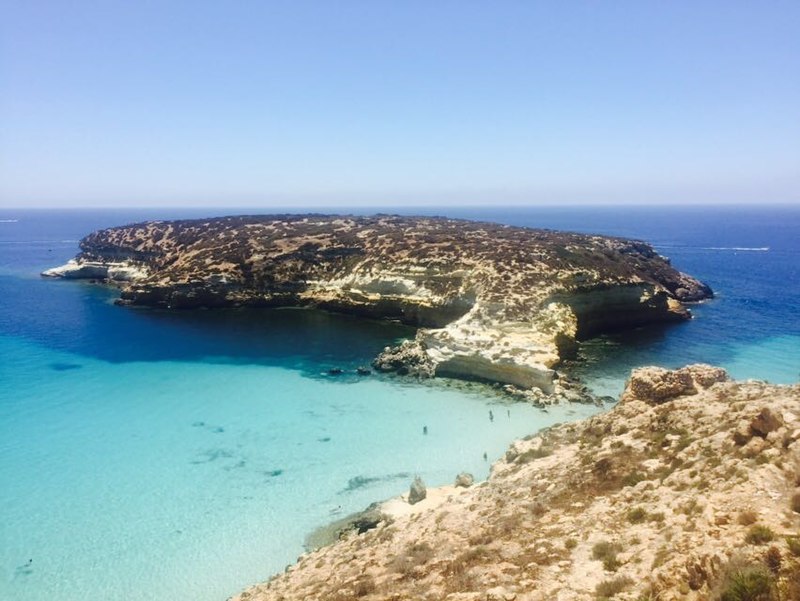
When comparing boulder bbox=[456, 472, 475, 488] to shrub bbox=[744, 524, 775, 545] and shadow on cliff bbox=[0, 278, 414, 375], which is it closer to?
shrub bbox=[744, 524, 775, 545]

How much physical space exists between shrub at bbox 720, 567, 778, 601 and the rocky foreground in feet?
0.06

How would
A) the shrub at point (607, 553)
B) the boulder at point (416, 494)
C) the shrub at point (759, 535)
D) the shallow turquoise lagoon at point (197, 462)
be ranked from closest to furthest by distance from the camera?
the shrub at point (759, 535), the shrub at point (607, 553), the shallow turquoise lagoon at point (197, 462), the boulder at point (416, 494)

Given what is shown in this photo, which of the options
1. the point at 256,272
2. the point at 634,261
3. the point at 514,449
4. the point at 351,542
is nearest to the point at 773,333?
the point at 634,261

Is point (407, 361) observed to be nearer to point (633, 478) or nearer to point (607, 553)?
point (633, 478)

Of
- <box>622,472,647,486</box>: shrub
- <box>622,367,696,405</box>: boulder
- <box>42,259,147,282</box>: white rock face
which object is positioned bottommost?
<box>42,259,147,282</box>: white rock face

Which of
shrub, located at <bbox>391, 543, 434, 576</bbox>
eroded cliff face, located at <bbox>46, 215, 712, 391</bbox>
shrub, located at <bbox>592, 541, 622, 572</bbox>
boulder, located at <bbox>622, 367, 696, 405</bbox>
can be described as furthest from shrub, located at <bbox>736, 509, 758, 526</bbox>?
eroded cliff face, located at <bbox>46, 215, 712, 391</bbox>

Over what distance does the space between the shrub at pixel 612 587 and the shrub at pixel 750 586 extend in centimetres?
181

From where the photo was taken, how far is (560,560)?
37.6ft

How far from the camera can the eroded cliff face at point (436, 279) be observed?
41.0m

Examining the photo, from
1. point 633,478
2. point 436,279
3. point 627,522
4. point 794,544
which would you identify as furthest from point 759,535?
point 436,279

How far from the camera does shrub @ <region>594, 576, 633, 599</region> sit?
971 cm

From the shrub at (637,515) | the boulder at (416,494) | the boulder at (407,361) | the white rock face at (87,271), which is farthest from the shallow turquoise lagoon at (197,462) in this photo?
the white rock face at (87,271)

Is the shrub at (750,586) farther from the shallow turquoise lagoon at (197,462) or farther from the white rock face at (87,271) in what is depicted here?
the white rock face at (87,271)

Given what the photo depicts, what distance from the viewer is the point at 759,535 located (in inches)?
368
